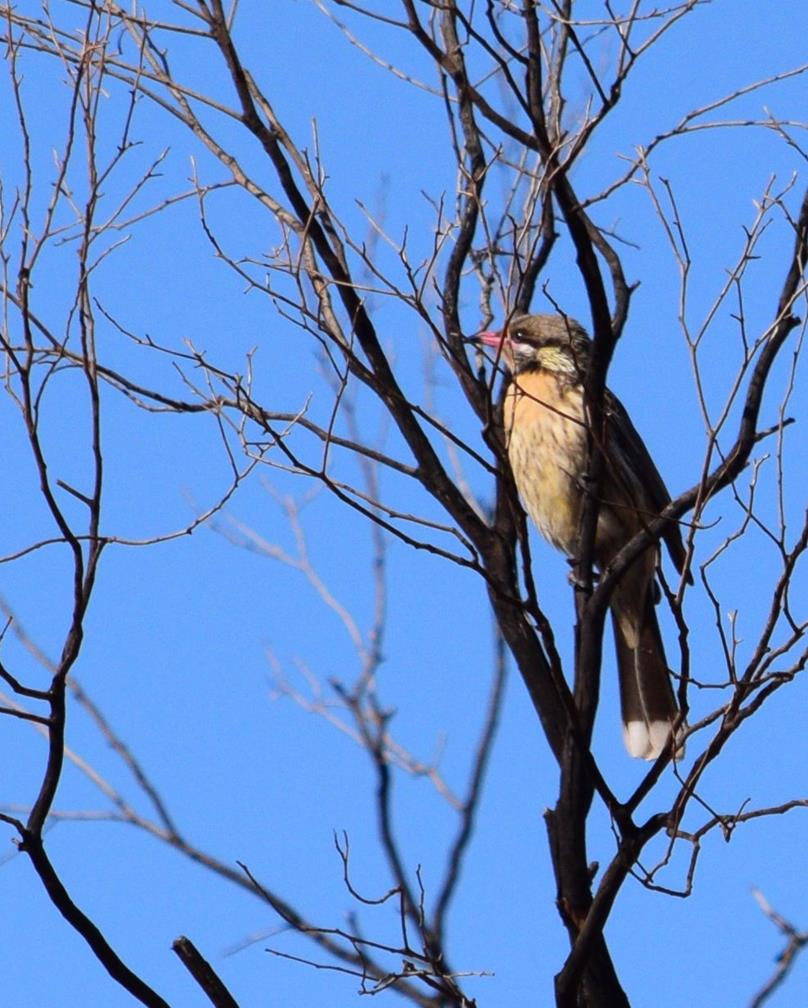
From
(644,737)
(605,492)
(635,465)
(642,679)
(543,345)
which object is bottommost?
(644,737)

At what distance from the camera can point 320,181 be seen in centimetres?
415

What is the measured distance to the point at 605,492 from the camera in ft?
18.1

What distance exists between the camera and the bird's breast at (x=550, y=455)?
564 cm

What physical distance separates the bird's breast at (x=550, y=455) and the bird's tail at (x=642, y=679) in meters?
0.32

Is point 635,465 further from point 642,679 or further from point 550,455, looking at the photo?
point 642,679

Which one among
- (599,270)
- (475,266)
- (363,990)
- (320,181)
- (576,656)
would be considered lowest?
(363,990)

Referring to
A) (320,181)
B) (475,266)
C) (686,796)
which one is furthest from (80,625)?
(475,266)

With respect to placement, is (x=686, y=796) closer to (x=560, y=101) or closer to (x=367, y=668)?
(x=560, y=101)

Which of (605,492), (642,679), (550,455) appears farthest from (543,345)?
(642,679)

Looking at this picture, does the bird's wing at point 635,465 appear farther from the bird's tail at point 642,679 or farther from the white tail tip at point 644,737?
the white tail tip at point 644,737

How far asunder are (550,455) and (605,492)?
289 millimetres

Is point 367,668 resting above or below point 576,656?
above

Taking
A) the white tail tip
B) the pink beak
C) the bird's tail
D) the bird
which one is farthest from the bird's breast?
the white tail tip

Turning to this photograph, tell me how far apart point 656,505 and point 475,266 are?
1265 millimetres
